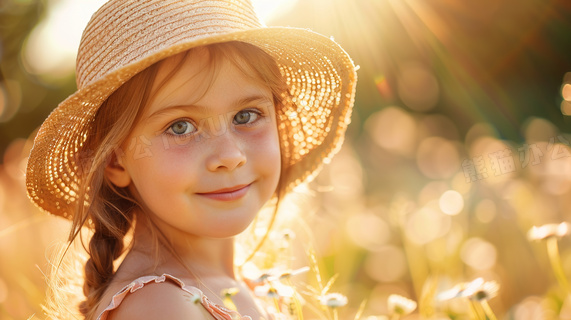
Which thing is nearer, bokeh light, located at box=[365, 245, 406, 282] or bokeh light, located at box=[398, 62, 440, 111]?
bokeh light, located at box=[365, 245, 406, 282]

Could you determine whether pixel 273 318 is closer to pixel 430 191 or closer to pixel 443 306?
pixel 443 306

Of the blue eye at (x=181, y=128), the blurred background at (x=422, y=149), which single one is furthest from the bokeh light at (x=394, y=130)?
the blue eye at (x=181, y=128)

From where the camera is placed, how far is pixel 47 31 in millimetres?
5453

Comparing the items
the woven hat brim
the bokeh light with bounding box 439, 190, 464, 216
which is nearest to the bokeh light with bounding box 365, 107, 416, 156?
the bokeh light with bounding box 439, 190, 464, 216

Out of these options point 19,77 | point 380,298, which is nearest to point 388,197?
point 380,298

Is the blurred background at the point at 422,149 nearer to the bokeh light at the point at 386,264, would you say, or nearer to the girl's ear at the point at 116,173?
the bokeh light at the point at 386,264

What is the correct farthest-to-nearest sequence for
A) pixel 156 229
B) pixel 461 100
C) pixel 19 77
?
1. pixel 19 77
2. pixel 461 100
3. pixel 156 229

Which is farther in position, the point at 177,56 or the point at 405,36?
the point at 405,36

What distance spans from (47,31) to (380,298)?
12.5 ft

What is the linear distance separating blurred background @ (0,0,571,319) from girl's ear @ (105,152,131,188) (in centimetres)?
83

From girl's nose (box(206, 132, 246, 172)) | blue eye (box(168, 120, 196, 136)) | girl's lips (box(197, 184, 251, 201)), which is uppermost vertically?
blue eye (box(168, 120, 196, 136))

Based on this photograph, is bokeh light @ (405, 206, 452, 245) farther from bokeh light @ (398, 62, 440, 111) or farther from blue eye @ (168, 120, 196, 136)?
bokeh light @ (398, 62, 440, 111)

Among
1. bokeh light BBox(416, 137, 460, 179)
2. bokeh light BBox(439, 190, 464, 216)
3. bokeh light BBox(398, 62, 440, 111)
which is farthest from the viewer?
bokeh light BBox(398, 62, 440, 111)

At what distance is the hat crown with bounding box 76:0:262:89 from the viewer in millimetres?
1658
